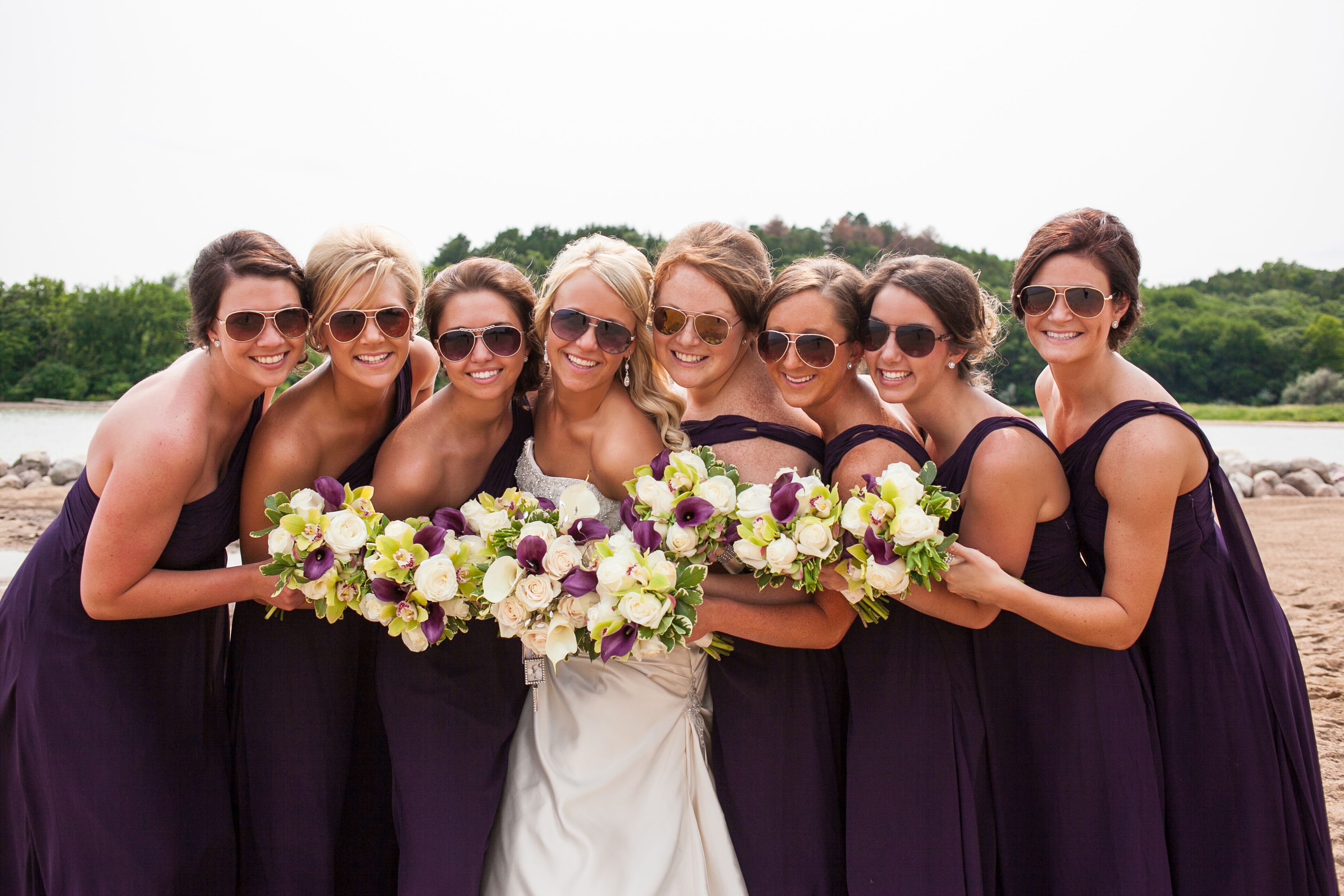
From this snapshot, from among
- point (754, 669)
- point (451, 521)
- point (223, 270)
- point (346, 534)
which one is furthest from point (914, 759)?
point (223, 270)

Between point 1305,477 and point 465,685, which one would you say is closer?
point 465,685

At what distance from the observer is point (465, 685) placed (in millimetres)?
4289

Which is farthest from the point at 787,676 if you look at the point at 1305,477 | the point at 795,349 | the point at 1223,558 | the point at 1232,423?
the point at 1232,423

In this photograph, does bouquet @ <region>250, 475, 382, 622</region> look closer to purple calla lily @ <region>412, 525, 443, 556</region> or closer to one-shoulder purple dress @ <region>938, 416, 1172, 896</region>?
purple calla lily @ <region>412, 525, 443, 556</region>

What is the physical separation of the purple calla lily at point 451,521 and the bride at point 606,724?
2.09 ft

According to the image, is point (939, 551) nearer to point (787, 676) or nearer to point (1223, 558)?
point (787, 676)

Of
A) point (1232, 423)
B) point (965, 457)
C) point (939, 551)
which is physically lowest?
point (1232, 423)

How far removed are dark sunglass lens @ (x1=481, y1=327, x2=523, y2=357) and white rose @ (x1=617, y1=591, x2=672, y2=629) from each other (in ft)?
5.38

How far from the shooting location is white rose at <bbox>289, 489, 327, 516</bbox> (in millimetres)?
3676

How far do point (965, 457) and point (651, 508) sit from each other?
1478 mm

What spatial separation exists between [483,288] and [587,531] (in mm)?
1530

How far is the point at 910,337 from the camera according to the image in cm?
404

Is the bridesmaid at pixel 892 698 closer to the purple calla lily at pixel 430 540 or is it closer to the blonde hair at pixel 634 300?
the blonde hair at pixel 634 300

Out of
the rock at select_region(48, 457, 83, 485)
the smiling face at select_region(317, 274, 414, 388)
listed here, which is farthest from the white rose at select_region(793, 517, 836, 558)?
the rock at select_region(48, 457, 83, 485)
